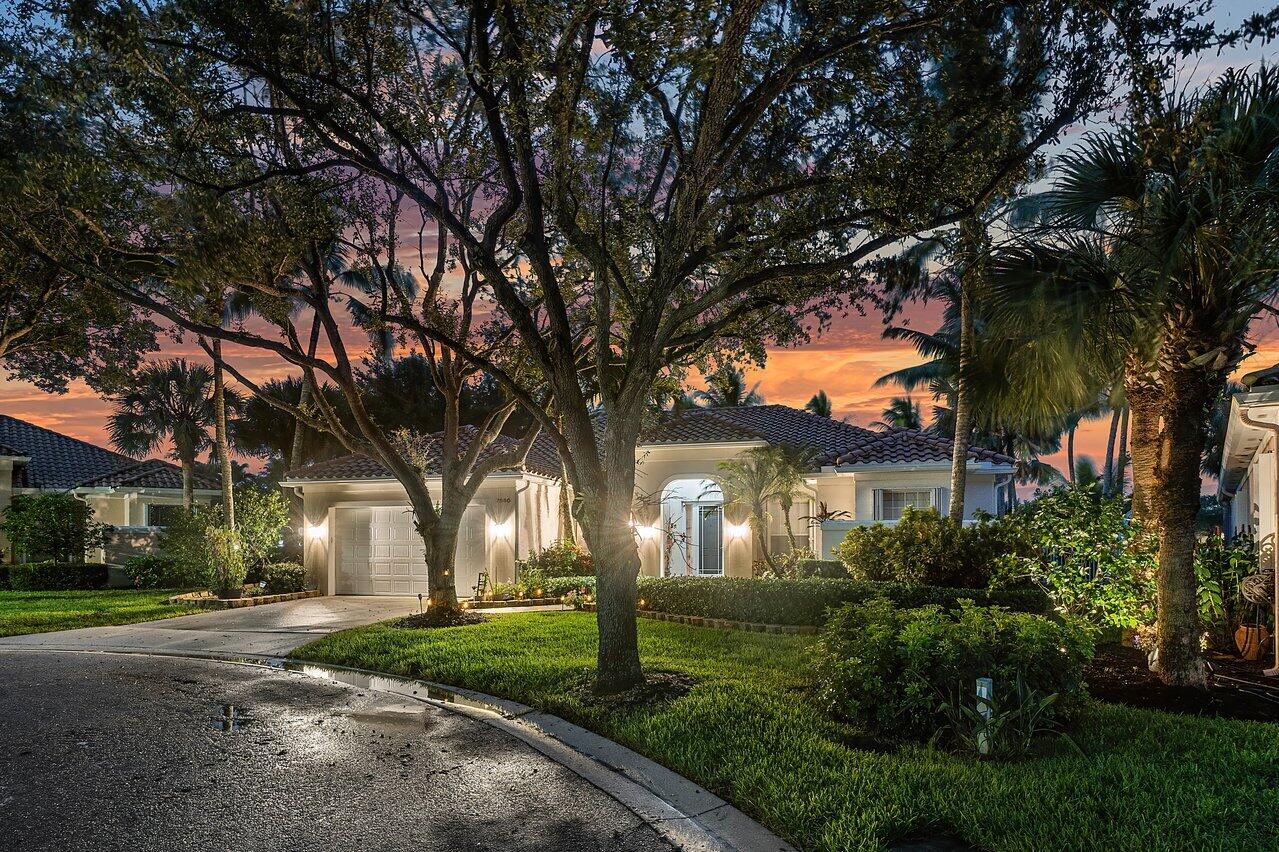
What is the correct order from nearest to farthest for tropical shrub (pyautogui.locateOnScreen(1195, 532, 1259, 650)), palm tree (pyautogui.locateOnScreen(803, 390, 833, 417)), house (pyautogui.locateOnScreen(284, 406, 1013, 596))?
tropical shrub (pyautogui.locateOnScreen(1195, 532, 1259, 650))
house (pyautogui.locateOnScreen(284, 406, 1013, 596))
palm tree (pyautogui.locateOnScreen(803, 390, 833, 417))

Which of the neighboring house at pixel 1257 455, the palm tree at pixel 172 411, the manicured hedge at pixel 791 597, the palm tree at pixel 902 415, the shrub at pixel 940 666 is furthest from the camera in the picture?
the palm tree at pixel 902 415

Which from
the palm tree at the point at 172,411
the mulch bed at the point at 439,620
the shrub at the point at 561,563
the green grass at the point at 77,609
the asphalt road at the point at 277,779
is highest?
the palm tree at the point at 172,411

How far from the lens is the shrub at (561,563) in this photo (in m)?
18.4

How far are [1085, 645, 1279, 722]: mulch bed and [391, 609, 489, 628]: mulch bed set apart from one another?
9492 mm

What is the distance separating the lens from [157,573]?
23734 millimetres

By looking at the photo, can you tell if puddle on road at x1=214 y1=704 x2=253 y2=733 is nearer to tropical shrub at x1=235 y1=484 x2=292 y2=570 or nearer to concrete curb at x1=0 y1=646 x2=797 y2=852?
concrete curb at x1=0 y1=646 x2=797 y2=852

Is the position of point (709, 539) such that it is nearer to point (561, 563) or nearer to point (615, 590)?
point (561, 563)

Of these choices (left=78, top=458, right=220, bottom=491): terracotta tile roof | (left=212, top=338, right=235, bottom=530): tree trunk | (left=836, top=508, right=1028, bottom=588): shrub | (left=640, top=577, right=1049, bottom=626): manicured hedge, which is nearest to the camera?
(left=640, top=577, right=1049, bottom=626): manicured hedge

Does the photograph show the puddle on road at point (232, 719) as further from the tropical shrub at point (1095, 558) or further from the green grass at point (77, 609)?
the green grass at point (77, 609)

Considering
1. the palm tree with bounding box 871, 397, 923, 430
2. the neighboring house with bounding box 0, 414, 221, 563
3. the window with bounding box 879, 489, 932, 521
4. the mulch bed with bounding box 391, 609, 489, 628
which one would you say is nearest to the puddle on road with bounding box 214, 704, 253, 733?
the mulch bed with bounding box 391, 609, 489, 628

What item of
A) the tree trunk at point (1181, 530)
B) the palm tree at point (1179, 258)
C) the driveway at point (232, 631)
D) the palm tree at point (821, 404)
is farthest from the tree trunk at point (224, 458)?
the palm tree at point (821, 404)

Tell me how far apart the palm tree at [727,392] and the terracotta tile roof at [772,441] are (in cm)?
103

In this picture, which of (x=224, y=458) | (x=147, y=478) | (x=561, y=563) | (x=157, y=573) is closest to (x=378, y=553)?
(x=224, y=458)

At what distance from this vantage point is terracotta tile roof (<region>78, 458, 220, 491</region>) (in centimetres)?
2956
